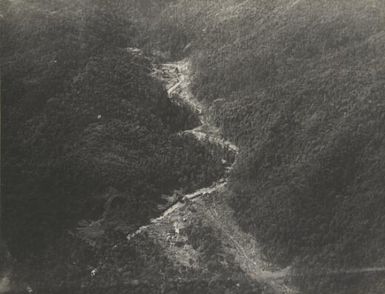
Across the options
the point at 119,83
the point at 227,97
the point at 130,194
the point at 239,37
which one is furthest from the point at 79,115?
the point at 239,37

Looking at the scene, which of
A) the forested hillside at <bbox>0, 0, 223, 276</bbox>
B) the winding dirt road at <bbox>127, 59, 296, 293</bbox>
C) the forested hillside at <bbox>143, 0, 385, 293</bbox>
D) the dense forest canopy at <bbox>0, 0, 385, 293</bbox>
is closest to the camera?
the winding dirt road at <bbox>127, 59, 296, 293</bbox>

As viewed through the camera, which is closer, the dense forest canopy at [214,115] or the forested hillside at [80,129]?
the dense forest canopy at [214,115]

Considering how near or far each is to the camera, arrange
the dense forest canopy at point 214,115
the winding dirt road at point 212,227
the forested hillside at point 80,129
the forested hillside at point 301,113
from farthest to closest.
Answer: the forested hillside at point 80,129 → the dense forest canopy at point 214,115 → the forested hillside at point 301,113 → the winding dirt road at point 212,227

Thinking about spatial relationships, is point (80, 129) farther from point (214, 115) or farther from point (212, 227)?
point (212, 227)

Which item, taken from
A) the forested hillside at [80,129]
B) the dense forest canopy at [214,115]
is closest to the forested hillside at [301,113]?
the dense forest canopy at [214,115]

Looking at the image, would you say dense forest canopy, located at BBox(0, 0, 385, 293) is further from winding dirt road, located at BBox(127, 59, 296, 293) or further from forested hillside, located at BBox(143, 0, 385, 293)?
winding dirt road, located at BBox(127, 59, 296, 293)

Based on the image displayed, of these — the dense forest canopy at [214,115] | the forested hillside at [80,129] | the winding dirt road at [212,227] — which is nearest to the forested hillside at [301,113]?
the dense forest canopy at [214,115]

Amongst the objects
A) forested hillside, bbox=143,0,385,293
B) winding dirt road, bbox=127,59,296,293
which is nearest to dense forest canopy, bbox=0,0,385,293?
forested hillside, bbox=143,0,385,293

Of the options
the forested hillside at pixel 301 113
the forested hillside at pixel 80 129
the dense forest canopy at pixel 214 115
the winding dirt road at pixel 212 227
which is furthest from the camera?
the forested hillside at pixel 80 129

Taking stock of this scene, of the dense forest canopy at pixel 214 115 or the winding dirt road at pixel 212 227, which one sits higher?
the dense forest canopy at pixel 214 115

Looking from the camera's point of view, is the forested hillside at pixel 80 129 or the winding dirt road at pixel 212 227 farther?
the forested hillside at pixel 80 129

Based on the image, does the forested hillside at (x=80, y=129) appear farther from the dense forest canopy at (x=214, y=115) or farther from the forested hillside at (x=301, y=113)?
the forested hillside at (x=301, y=113)
